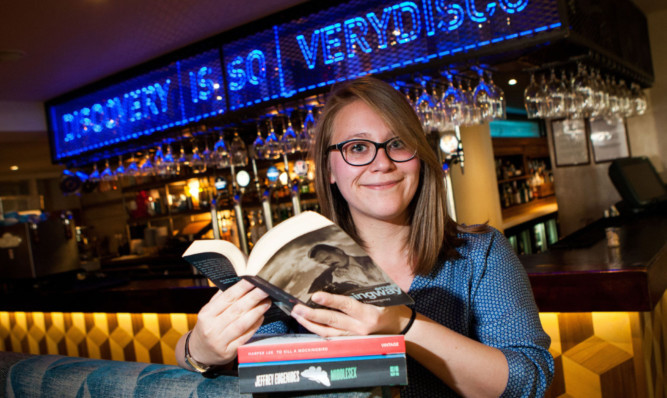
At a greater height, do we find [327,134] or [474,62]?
[474,62]

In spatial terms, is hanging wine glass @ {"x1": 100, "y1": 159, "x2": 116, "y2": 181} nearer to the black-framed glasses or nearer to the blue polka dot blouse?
the blue polka dot blouse

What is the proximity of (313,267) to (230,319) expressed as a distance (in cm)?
20

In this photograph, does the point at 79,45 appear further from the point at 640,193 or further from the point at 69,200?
the point at 69,200

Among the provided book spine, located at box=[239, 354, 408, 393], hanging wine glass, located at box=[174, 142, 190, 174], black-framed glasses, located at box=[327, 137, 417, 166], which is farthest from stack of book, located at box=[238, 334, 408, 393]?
hanging wine glass, located at box=[174, 142, 190, 174]

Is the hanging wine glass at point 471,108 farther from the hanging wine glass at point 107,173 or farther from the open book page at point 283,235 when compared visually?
the hanging wine glass at point 107,173

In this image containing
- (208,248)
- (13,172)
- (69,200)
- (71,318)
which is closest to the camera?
(208,248)

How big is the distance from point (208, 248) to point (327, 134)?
0.56 m

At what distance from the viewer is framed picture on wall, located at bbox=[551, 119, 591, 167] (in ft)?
19.5

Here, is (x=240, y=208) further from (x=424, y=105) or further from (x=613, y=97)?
(x=613, y=97)

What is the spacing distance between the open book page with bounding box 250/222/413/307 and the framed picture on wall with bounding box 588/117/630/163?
550 centimetres

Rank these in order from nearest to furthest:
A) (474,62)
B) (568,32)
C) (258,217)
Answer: (568,32), (474,62), (258,217)

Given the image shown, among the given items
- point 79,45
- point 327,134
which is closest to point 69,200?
point 79,45

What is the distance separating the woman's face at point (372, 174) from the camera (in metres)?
1.21

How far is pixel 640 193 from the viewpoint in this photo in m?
4.34
